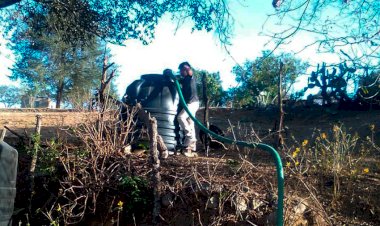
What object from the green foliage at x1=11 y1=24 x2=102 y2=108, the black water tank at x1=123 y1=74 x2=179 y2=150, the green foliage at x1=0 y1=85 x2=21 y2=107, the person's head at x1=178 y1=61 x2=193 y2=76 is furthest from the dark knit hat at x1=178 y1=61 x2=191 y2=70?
the green foliage at x1=0 y1=85 x2=21 y2=107

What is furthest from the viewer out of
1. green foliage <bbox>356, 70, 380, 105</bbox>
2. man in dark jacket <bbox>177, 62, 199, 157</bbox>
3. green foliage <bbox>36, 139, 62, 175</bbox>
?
man in dark jacket <bbox>177, 62, 199, 157</bbox>

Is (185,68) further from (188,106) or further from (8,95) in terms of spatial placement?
(8,95)

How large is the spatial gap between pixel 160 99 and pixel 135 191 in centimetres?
234

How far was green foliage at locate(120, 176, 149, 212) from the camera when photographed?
587cm

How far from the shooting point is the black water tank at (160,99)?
7.79 metres

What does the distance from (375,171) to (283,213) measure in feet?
7.09

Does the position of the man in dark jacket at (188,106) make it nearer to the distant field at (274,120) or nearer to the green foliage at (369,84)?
the green foliage at (369,84)

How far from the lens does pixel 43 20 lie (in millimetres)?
9781

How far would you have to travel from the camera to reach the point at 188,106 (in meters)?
8.41

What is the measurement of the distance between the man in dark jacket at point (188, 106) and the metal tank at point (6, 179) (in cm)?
544

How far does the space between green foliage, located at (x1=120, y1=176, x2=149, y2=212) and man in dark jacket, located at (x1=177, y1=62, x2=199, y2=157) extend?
2.21 metres

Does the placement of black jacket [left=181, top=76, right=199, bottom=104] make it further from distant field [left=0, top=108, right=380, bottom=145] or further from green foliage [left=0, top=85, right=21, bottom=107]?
green foliage [left=0, top=85, right=21, bottom=107]

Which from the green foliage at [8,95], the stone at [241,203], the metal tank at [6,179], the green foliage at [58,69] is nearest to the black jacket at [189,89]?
the stone at [241,203]

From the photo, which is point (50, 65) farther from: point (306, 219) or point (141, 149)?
point (306, 219)
